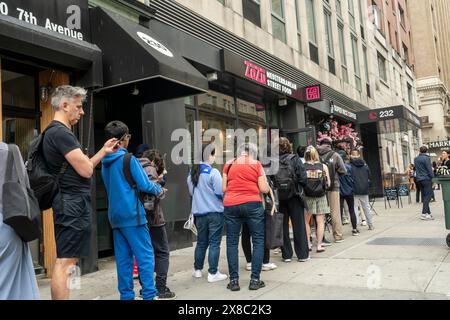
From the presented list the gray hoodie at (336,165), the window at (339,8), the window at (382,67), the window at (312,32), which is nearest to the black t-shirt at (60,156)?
the gray hoodie at (336,165)

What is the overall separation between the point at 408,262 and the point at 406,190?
11465mm

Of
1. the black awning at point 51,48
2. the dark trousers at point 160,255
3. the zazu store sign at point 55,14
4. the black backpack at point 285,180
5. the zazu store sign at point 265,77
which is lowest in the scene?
the dark trousers at point 160,255

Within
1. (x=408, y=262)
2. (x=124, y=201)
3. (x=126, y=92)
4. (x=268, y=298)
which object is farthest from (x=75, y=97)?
(x=408, y=262)

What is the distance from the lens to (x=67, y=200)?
3.38 meters

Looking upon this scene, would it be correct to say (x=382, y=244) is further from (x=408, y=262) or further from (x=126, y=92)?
(x=126, y=92)

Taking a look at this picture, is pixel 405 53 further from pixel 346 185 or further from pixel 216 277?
pixel 216 277

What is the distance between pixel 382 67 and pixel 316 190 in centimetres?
2177

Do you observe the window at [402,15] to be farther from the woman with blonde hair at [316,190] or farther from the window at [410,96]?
the woman with blonde hair at [316,190]

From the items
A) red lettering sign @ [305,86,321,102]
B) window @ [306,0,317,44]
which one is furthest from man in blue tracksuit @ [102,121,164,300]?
window @ [306,0,317,44]

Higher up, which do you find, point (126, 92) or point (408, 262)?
point (126, 92)

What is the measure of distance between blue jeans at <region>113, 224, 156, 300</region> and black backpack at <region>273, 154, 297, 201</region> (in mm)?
2555

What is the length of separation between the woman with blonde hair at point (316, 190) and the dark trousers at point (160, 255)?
2.99 meters

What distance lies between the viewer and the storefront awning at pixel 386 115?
1743 centimetres

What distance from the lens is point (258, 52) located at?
12094mm
